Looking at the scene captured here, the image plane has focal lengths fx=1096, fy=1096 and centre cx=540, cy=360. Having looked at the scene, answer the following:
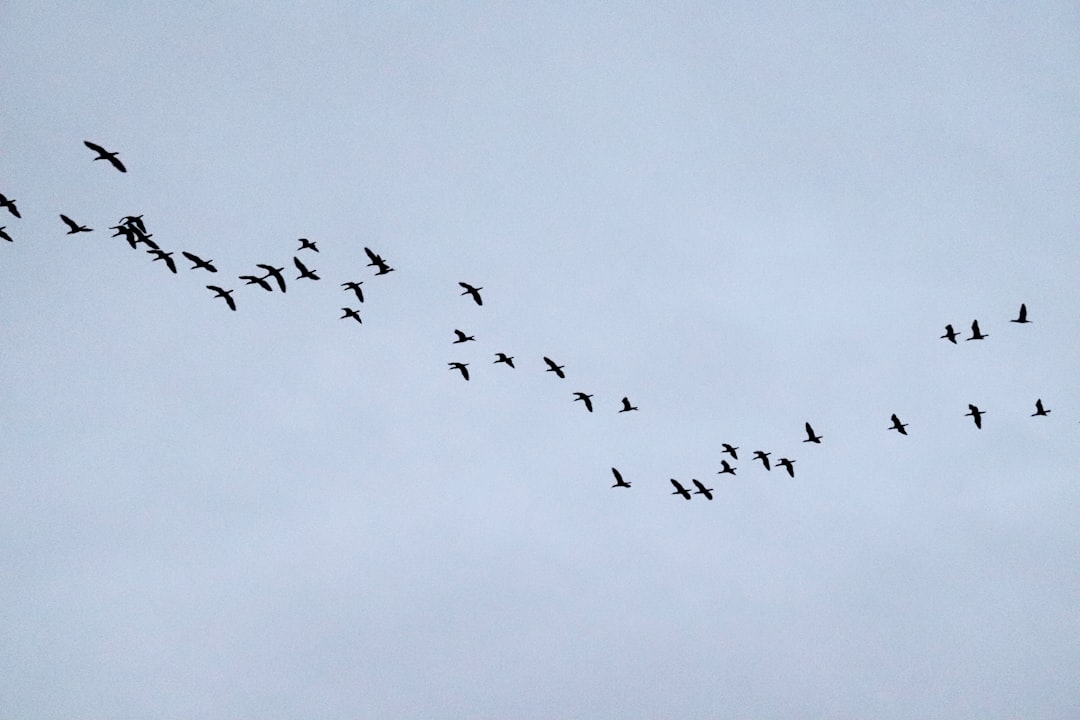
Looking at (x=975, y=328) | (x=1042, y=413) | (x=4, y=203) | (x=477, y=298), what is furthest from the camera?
(x=1042, y=413)

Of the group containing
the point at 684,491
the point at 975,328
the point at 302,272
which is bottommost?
the point at 684,491

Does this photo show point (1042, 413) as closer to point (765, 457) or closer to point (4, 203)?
point (765, 457)

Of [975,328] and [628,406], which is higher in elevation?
[975,328]

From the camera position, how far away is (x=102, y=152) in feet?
213

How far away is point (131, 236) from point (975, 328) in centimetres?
5802

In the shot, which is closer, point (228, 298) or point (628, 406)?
point (228, 298)

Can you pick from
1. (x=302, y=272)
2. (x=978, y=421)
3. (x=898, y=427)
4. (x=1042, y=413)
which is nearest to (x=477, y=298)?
(x=302, y=272)

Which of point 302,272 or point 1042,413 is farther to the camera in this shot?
point 1042,413

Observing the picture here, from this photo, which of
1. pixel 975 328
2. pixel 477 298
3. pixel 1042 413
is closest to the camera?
pixel 477 298

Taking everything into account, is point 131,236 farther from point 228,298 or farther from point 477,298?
point 477,298

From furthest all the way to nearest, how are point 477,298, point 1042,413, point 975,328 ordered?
point 1042,413
point 975,328
point 477,298

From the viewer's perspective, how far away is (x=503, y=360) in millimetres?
80000

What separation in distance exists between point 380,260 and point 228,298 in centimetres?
1030

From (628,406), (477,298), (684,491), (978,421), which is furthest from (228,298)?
(978,421)
